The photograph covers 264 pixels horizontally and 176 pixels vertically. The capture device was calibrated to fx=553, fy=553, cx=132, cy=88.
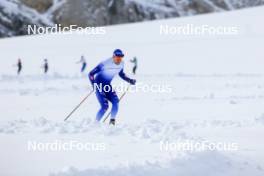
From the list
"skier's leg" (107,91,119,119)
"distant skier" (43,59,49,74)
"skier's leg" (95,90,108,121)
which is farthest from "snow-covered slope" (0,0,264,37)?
"skier's leg" (107,91,119,119)

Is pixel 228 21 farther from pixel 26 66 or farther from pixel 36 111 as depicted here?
pixel 36 111

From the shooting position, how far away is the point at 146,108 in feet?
34.8

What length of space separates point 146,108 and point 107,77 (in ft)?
8.77

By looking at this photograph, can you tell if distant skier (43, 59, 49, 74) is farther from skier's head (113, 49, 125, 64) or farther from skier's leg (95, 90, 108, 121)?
skier's head (113, 49, 125, 64)

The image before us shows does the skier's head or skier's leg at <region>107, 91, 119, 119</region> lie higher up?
the skier's head

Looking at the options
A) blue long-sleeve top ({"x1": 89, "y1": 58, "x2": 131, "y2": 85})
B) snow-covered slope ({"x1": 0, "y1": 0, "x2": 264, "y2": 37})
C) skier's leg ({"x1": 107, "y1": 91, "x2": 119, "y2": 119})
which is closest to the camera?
blue long-sleeve top ({"x1": 89, "y1": 58, "x2": 131, "y2": 85})

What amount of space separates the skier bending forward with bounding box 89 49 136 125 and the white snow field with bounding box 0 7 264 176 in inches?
11.6

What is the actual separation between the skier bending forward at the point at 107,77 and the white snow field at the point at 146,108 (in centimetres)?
29

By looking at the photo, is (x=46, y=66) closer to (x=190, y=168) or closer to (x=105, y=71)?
(x=105, y=71)

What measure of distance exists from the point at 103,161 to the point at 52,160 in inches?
21.9

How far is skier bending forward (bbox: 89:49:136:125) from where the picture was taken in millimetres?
7898

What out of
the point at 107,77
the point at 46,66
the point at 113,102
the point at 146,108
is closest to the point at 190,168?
the point at 113,102

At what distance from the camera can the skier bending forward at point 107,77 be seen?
25.9 feet

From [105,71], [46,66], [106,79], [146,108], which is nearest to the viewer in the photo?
[105,71]
